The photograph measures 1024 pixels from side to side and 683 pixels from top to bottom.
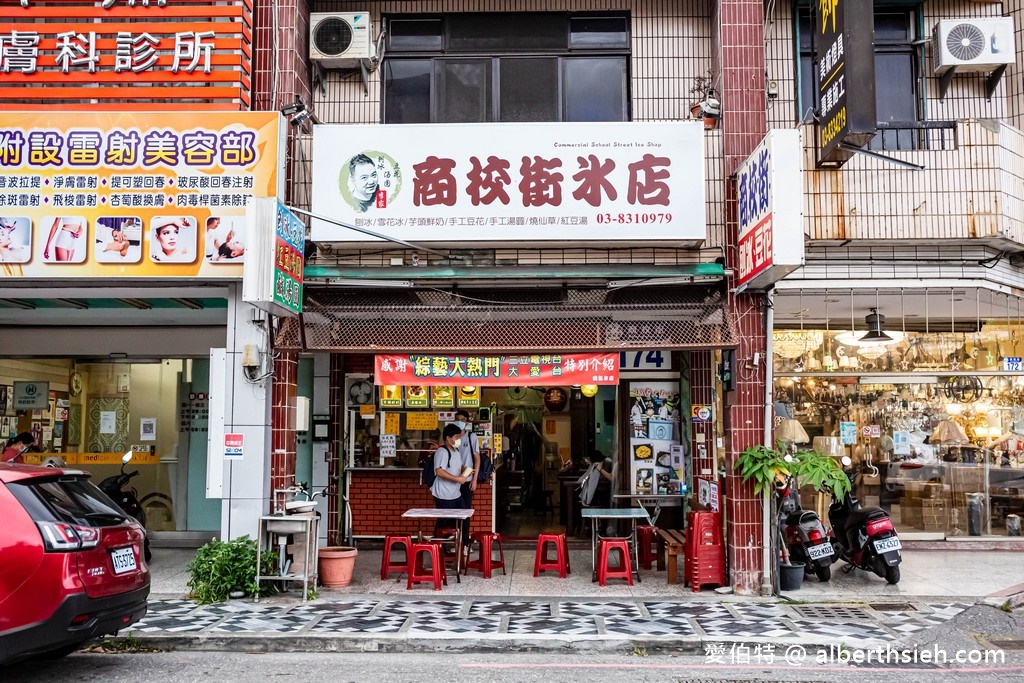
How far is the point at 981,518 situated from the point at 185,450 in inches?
475

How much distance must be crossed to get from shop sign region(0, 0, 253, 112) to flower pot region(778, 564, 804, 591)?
27.8 ft

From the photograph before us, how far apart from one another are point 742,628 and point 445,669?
3021 millimetres

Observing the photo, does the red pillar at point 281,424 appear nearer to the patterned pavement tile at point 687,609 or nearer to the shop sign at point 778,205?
the patterned pavement tile at point 687,609

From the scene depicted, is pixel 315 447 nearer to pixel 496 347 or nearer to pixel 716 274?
pixel 496 347

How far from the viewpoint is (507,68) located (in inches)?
458

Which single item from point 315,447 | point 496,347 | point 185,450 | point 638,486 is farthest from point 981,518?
point 185,450

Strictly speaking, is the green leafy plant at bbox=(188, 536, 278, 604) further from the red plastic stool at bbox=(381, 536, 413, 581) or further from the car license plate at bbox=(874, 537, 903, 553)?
the car license plate at bbox=(874, 537, 903, 553)

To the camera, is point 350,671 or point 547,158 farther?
point 547,158

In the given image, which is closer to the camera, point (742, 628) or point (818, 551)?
point (742, 628)

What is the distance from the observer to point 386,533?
12516 mm

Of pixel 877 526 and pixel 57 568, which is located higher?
pixel 57 568

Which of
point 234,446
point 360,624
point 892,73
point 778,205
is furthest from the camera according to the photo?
point 892,73

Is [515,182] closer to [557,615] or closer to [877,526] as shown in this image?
[557,615]

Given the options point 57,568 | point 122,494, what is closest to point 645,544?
point 122,494
